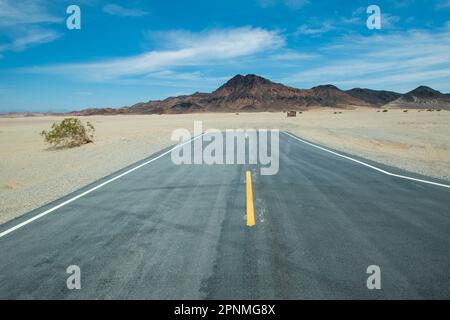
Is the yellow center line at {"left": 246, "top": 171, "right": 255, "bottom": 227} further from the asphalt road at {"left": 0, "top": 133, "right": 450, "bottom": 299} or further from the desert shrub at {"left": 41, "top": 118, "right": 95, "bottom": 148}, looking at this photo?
the desert shrub at {"left": 41, "top": 118, "right": 95, "bottom": 148}

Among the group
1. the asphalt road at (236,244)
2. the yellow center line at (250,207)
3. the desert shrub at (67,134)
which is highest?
the desert shrub at (67,134)

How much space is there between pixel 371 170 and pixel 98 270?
9391 mm

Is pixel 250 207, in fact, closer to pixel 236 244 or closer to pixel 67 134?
pixel 236 244

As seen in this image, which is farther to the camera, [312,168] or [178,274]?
[312,168]

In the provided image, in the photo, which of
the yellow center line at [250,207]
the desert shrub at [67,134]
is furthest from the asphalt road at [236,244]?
the desert shrub at [67,134]

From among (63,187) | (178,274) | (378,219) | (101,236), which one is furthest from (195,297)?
(63,187)

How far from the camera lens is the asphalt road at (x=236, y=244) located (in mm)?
3883

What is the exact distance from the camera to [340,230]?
5.66 m

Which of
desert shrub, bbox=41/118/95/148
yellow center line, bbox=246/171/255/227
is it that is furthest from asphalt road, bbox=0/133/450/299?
desert shrub, bbox=41/118/95/148

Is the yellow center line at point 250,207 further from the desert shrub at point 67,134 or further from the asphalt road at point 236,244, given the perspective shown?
the desert shrub at point 67,134

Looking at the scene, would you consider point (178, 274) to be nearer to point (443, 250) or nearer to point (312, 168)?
point (443, 250)

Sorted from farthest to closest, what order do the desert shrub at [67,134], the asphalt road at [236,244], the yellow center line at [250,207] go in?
the desert shrub at [67,134] → the yellow center line at [250,207] → the asphalt road at [236,244]

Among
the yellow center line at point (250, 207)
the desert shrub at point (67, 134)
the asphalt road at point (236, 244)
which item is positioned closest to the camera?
the asphalt road at point (236, 244)
